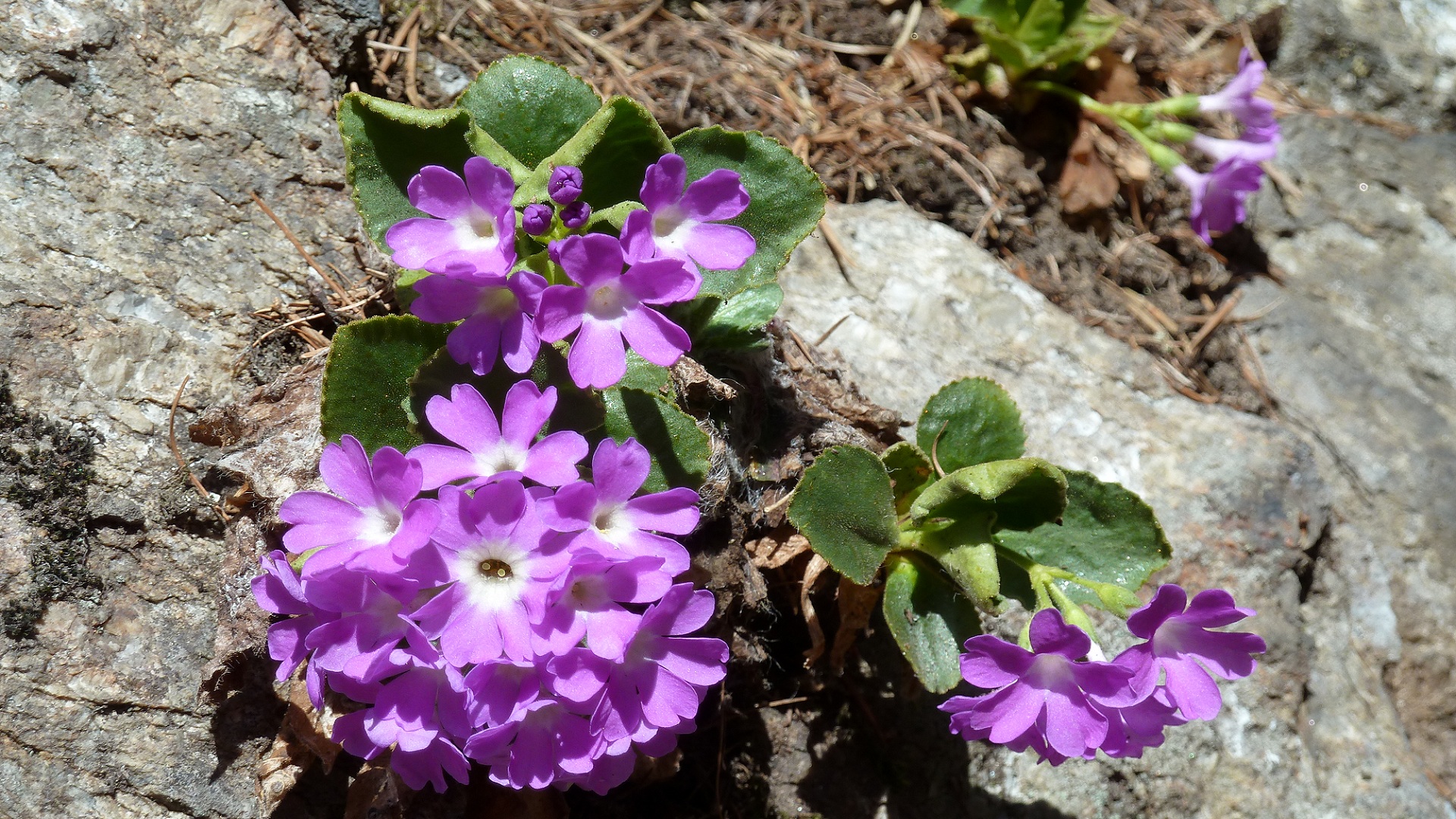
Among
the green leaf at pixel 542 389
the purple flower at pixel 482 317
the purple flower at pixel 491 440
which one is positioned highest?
the purple flower at pixel 482 317

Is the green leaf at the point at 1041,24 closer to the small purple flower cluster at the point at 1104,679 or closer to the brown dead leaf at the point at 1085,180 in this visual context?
the brown dead leaf at the point at 1085,180

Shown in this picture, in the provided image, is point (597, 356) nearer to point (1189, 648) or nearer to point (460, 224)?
point (460, 224)

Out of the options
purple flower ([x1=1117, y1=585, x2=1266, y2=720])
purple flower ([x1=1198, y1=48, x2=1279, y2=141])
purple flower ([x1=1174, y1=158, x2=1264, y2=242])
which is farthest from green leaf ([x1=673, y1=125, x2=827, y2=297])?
purple flower ([x1=1198, y1=48, x2=1279, y2=141])

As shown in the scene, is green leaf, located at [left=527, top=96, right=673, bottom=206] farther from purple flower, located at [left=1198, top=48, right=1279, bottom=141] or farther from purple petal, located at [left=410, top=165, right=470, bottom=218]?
purple flower, located at [left=1198, top=48, right=1279, bottom=141]

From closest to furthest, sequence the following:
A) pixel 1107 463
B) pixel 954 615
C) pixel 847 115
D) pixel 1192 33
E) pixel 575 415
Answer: pixel 575 415 < pixel 954 615 < pixel 1107 463 < pixel 847 115 < pixel 1192 33

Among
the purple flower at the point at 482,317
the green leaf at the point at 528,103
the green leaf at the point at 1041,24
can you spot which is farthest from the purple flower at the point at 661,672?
the green leaf at the point at 1041,24

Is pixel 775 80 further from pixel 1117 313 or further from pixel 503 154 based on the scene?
pixel 503 154

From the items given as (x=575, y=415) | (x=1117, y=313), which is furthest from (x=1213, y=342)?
(x=575, y=415)
